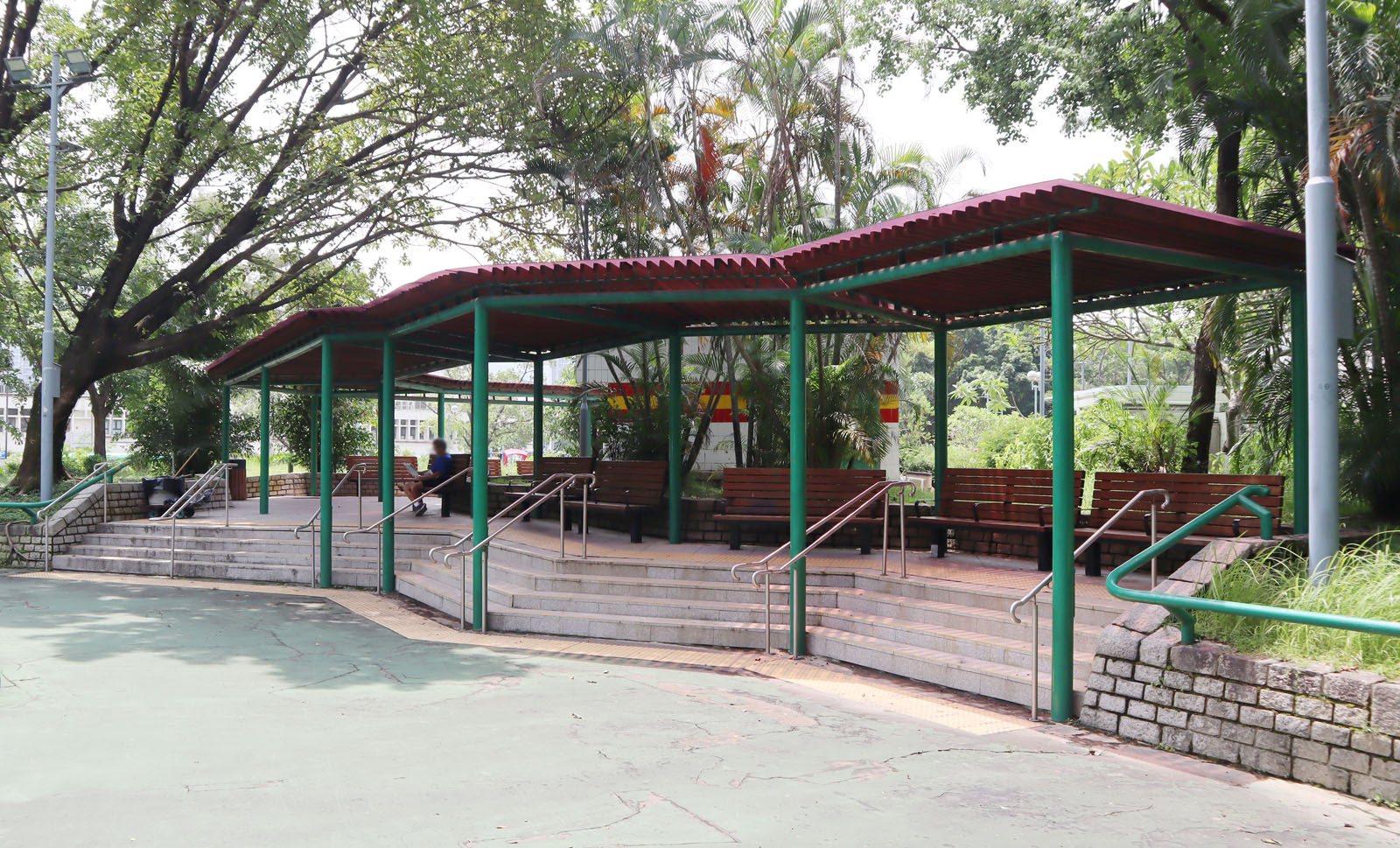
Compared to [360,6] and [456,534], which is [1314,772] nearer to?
[456,534]

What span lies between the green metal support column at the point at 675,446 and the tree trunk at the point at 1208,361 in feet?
19.4

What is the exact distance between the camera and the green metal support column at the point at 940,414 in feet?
33.9

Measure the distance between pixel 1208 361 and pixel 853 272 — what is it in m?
5.73

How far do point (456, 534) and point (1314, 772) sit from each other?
33.1ft

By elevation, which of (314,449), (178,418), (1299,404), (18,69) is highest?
(18,69)

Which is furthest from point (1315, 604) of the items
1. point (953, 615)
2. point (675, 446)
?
point (675, 446)

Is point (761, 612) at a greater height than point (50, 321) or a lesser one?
lesser

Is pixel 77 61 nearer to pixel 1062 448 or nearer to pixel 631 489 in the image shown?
pixel 631 489

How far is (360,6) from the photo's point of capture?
14.9 meters

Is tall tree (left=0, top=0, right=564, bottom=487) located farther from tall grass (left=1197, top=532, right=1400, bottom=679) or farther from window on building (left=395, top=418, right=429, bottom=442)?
window on building (left=395, top=418, right=429, bottom=442)

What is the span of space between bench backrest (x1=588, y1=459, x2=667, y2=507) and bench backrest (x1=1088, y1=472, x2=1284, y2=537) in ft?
16.4

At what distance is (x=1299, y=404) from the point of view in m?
7.74

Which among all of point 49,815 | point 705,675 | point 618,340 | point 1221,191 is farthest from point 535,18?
point 49,815

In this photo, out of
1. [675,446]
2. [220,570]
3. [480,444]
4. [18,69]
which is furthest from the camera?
[18,69]
